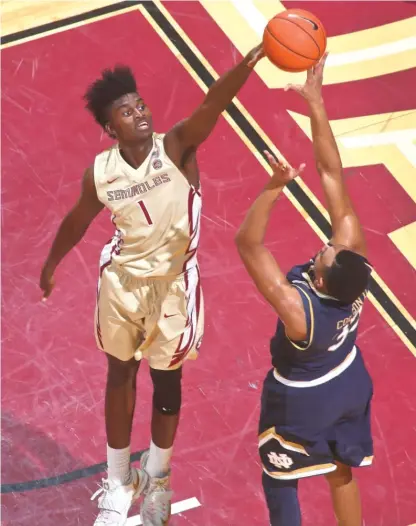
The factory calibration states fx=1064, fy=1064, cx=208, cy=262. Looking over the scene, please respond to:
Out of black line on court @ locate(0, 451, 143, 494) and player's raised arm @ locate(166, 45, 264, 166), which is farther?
black line on court @ locate(0, 451, 143, 494)

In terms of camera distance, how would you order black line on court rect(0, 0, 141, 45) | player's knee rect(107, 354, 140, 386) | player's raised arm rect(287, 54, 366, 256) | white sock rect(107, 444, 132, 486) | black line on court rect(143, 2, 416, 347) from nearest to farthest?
player's raised arm rect(287, 54, 366, 256)
player's knee rect(107, 354, 140, 386)
white sock rect(107, 444, 132, 486)
black line on court rect(143, 2, 416, 347)
black line on court rect(0, 0, 141, 45)

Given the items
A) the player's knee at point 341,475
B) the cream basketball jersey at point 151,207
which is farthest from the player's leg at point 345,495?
the cream basketball jersey at point 151,207

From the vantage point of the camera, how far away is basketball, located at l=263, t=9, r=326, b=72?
5.34m

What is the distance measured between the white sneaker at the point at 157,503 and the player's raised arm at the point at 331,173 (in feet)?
5.78

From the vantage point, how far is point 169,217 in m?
5.40

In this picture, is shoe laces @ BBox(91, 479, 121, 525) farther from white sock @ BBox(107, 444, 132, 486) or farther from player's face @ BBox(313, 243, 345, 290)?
player's face @ BBox(313, 243, 345, 290)

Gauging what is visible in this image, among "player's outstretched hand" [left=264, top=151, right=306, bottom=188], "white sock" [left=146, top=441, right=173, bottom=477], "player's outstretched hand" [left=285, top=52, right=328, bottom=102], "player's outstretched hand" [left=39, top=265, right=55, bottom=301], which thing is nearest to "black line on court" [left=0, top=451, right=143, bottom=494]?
"white sock" [left=146, top=441, right=173, bottom=477]

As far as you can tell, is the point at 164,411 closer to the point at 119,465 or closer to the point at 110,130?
the point at 119,465

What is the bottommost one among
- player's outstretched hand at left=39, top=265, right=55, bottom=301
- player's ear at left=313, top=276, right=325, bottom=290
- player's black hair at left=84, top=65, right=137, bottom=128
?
player's outstretched hand at left=39, top=265, right=55, bottom=301

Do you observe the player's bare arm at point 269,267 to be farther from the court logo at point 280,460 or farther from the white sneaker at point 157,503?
the white sneaker at point 157,503

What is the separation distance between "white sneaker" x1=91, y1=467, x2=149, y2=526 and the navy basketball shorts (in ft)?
2.95

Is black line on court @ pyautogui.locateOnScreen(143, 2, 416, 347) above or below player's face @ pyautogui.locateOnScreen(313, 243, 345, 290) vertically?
below

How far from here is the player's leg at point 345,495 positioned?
219 inches

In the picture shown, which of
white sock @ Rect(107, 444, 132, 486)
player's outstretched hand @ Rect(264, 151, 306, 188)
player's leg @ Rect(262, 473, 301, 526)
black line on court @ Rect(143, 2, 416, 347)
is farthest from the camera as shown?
black line on court @ Rect(143, 2, 416, 347)
